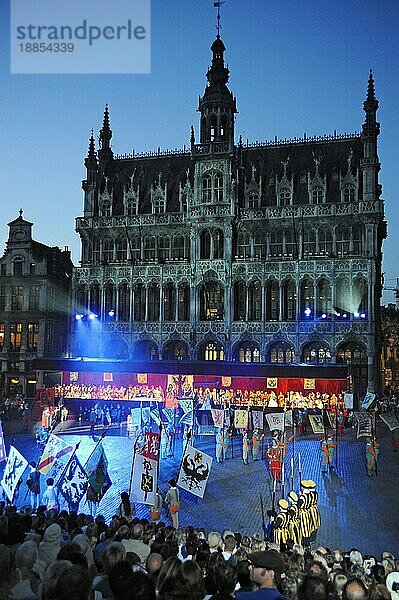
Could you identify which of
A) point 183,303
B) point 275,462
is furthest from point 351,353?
point 275,462

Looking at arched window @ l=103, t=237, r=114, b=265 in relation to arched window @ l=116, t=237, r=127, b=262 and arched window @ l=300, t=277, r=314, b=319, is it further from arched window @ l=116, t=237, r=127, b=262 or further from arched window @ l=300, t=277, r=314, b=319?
arched window @ l=300, t=277, r=314, b=319

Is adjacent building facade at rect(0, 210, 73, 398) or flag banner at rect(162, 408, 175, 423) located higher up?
adjacent building facade at rect(0, 210, 73, 398)

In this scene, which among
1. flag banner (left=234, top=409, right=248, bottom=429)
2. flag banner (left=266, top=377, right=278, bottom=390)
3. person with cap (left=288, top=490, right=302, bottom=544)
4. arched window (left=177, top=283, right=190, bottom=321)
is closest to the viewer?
person with cap (left=288, top=490, right=302, bottom=544)

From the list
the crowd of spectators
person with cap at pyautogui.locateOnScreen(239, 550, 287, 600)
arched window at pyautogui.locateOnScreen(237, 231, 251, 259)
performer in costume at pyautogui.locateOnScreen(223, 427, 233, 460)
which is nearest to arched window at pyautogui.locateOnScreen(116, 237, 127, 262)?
arched window at pyautogui.locateOnScreen(237, 231, 251, 259)

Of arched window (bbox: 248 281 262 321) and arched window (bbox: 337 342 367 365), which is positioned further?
arched window (bbox: 248 281 262 321)

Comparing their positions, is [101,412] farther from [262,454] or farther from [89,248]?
[89,248]

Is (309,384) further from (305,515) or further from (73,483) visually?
(305,515)

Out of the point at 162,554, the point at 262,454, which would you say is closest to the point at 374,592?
the point at 162,554

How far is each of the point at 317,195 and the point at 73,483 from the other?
45.2 meters

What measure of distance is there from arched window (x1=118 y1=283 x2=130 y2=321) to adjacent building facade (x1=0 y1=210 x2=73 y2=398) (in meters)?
6.63

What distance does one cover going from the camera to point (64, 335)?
222 feet

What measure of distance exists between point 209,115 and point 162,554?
54.9 m

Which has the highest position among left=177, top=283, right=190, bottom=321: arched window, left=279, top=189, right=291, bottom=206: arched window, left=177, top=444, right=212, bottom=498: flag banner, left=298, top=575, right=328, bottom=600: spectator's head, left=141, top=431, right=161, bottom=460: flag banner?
left=279, top=189, right=291, bottom=206: arched window

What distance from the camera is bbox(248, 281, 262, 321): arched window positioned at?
57094 millimetres
